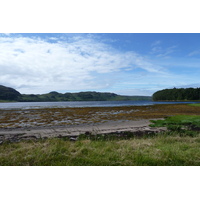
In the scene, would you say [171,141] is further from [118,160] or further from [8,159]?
[8,159]

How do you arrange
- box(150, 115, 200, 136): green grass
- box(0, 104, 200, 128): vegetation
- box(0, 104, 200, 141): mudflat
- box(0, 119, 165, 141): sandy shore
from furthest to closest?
1. box(0, 104, 200, 128): vegetation
2. box(0, 104, 200, 141): mudflat
3. box(0, 119, 165, 141): sandy shore
4. box(150, 115, 200, 136): green grass

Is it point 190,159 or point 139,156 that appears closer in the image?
point 190,159

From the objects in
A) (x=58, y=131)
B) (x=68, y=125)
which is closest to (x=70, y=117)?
(x=68, y=125)

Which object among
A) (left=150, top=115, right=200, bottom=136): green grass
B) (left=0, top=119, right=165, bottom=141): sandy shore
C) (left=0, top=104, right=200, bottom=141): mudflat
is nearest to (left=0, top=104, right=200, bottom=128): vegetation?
(left=0, top=104, right=200, bottom=141): mudflat

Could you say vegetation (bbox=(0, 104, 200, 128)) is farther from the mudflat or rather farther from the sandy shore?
the sandy shore

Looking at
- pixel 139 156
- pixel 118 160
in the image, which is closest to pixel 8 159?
pixel 118 160

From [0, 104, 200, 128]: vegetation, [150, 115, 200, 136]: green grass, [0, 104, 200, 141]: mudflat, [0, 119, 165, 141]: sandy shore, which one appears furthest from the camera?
[0, 104, 200, 128]: vegetation

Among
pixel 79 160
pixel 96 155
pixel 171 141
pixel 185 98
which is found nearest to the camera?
pixel 79 160

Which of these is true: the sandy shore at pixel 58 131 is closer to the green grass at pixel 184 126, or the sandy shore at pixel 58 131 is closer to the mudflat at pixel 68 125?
the mudflat at pixel 68 125

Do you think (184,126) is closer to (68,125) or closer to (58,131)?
(58,131)

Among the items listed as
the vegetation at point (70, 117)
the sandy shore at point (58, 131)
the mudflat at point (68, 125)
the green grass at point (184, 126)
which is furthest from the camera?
the vegetation at point (70, 117)

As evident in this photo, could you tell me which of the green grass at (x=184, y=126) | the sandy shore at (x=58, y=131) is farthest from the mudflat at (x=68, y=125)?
the green grass at (x=184, y=126)

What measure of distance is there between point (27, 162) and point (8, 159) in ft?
4.19

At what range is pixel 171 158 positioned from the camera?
6738 mm
